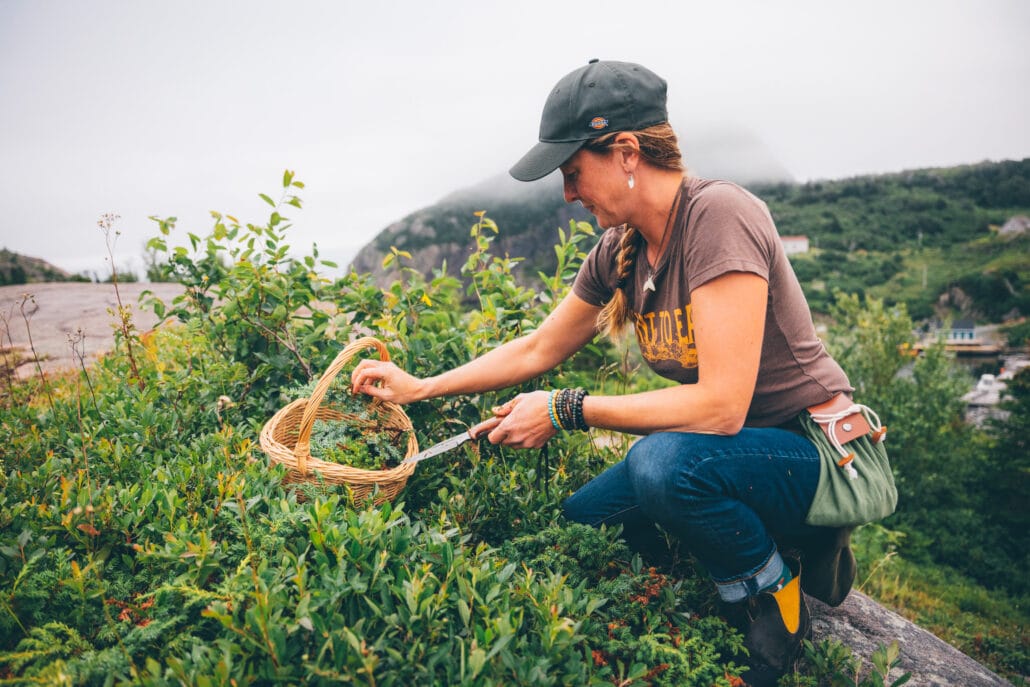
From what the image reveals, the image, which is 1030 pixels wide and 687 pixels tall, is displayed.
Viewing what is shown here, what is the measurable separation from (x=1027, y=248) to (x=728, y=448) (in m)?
72.4

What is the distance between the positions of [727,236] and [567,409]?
83cm

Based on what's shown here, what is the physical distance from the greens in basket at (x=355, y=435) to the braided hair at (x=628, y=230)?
110 cm

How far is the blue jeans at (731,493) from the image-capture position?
1.93 meters

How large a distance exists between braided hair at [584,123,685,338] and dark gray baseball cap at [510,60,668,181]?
1.4 inches

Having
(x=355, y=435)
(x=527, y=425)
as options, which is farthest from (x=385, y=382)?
(x=527, y=425)

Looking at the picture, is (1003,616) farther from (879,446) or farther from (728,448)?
(728,448)

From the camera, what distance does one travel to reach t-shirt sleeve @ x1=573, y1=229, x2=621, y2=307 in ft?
8.28

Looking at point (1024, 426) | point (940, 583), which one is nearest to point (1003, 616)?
point (940, 583)

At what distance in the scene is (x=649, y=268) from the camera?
2.26 metres

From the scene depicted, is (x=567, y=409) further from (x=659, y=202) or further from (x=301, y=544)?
(x=301, y=544)

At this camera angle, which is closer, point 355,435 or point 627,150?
point 627,150

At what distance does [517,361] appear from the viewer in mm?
2654

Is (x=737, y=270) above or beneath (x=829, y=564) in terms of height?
above

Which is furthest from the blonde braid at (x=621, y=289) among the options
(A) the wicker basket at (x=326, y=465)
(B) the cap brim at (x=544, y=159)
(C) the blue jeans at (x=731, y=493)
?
(A) the wicker basket at (x=326, y=465)
